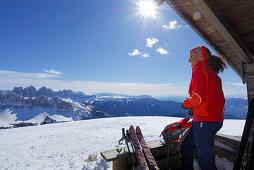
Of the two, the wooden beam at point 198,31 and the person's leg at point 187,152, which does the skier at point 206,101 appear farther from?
the person's leg at point 187,152

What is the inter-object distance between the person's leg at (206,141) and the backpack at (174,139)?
0.50 meters

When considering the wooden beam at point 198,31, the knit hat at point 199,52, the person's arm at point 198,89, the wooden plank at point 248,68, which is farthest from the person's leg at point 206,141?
the wooden beam at point 198,31

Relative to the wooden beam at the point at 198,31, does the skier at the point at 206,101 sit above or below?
below

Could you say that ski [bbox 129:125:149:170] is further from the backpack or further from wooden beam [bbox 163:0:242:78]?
wooden beam [bbox 163:0:242:78]

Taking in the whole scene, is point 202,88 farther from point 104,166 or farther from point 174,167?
point 104,166

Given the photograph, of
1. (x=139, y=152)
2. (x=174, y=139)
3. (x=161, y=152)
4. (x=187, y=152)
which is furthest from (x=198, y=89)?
(x=161, y=152)

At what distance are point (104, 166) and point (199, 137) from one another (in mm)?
4272

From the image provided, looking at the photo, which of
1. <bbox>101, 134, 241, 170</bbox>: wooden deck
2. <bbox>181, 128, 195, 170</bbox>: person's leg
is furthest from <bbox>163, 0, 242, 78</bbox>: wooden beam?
<bbox>181, 128, 195, 170</bbox>: person's leg

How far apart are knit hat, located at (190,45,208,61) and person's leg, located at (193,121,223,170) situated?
111 cm

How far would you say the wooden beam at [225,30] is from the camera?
78.5 inches

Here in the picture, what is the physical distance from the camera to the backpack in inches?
125

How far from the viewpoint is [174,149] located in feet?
11.4

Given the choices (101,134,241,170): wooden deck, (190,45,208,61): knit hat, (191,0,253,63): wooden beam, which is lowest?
(101,134,241,170): wooden deck

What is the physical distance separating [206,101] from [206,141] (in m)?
0.71
